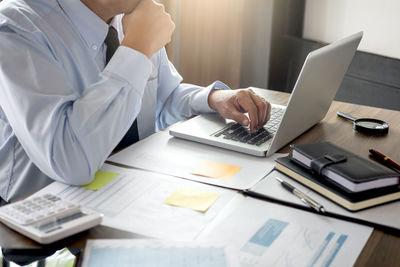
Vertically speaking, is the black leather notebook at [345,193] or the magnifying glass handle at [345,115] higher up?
the black leather notebook at [345,193]

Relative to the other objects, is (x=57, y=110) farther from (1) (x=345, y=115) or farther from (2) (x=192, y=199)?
(1) (x=345, y=115)

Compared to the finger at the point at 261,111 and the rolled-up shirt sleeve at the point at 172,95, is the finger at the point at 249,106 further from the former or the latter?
the rolled-up shirt sleeve at the point at 172,95

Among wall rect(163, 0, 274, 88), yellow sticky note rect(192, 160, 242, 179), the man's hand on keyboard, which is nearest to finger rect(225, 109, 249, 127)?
the man's hand on keyboard

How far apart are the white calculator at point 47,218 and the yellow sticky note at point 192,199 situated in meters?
0.16

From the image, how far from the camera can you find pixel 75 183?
3.52 ft

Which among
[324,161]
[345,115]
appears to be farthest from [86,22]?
[345,115]

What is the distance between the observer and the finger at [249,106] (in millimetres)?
1400

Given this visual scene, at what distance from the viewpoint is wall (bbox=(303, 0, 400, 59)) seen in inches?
99.3

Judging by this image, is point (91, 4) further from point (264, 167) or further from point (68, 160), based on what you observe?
point (264, 167)

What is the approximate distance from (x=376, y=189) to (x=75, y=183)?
0.59 meters

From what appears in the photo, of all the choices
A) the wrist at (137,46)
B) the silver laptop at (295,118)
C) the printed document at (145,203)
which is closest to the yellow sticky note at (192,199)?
the printed document at (145,203)

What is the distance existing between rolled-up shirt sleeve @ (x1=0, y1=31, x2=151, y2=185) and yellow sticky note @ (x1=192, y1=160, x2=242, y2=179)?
20cm

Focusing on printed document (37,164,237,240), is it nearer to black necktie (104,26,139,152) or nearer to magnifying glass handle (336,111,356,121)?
black necktie (104,26,139,152)

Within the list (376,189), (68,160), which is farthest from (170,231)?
(376,189)
